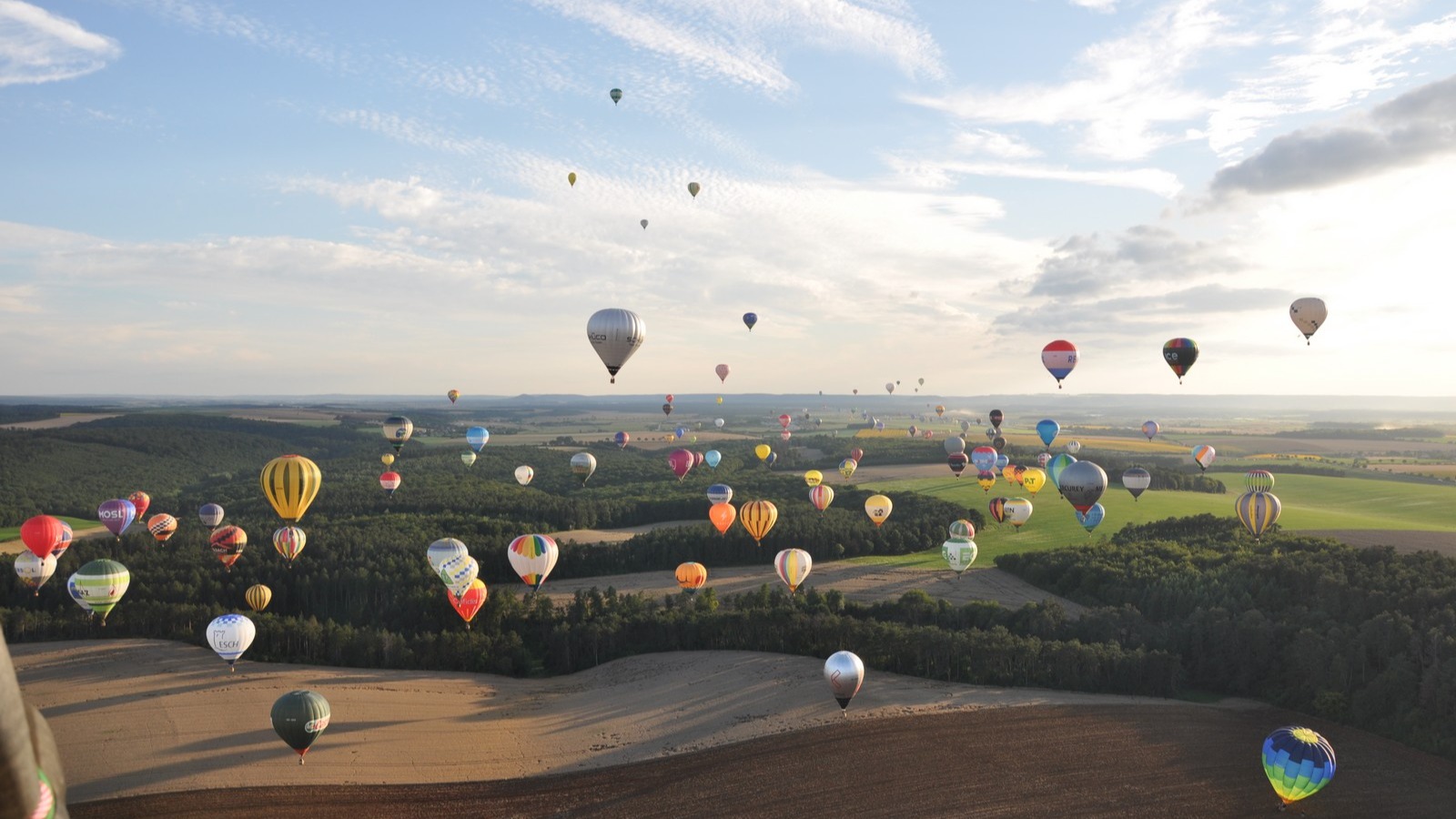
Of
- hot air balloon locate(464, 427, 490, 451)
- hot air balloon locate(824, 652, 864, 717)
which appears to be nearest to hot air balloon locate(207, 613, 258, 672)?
hot air balloon locate(824, 652, 864, 717)

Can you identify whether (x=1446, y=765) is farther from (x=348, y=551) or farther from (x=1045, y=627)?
(x=348, y=551)

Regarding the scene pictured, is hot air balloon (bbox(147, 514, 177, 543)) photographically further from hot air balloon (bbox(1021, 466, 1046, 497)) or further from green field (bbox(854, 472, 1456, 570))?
hot air balloon (bbox(1021, 466, 1046, 497))

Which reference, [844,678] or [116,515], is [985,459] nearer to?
A: [844,678]

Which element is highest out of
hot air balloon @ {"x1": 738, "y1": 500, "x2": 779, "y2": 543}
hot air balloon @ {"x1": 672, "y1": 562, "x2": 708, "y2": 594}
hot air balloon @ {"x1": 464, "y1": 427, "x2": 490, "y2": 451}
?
hot air balloon @ {"x1": 464, "y1": 427, "x2": 490, "y2": 451}

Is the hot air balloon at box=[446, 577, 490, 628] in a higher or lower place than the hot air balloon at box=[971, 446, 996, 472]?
lower

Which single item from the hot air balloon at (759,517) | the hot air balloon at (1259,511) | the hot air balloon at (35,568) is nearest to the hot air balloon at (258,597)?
the hot air balloon at (35,568)

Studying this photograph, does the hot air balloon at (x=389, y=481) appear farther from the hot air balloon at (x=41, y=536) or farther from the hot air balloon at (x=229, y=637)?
the hot air balloon at (x=229, y=637)

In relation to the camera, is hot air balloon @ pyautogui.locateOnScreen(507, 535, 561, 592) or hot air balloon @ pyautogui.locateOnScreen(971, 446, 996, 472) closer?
hot air balloon @ pyautogui.locateOnScreen(507, 535, 561, 592)
